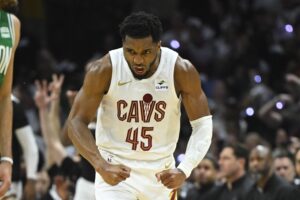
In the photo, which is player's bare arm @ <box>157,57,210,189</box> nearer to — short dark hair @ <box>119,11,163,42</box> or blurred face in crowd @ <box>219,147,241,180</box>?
short dark hair @ <box>119,11,163,42</box>

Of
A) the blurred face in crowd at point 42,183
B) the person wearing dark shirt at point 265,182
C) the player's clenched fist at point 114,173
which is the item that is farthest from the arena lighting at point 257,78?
the player's clenched fist at point 114,173

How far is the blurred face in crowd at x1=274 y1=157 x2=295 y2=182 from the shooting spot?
1065 cm

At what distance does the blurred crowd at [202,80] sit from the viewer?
10.4 m

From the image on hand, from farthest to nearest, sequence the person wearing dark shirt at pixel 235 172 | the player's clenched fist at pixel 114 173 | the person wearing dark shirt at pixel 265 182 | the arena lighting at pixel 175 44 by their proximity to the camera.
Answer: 1. the arena lighting at pixel 175 44
2. the person wearing dark shirt at pixel 235 172
3. the person wearing dark shirt at pixel 265 182
4. the player's clenched fist at pixel 114 173

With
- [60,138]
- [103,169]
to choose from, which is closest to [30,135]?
[60,138]

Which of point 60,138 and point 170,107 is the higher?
point 170,107

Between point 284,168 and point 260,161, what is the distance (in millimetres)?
449

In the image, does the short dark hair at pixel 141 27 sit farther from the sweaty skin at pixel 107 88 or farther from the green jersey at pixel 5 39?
the green jersey at pixel 5 39

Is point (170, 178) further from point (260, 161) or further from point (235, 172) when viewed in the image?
point (260, 161)

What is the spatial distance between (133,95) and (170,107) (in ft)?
0.93

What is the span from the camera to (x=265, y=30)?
14938 mm

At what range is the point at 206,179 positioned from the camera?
10.8m

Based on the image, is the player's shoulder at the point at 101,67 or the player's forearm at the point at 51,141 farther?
the player's forearm at the point at 51,141

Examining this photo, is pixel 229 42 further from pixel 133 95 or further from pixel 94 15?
pixel 133 95
